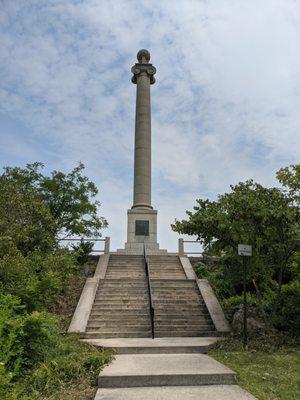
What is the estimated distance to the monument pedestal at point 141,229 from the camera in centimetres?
2497

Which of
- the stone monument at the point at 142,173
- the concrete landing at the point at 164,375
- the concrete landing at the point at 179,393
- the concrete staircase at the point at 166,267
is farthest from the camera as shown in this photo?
the stone monument at the point at 142,173

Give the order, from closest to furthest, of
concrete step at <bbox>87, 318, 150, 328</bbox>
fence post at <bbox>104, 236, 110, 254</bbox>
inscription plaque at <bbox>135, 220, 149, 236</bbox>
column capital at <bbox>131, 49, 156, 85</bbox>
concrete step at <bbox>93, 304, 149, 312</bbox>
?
1. concrete step at <bbox>87, 318, 150, 328</bbox>
2. concrete step at <bbox>93, 304, 149, 312</bbox>
3. fence post at <bbox>104, 236, 110, 254</bbox>
4. inscription plaque at <bbox>135, 220, 149, 236</bbox>
5. column capital at <bbox>131, 49, 156, 85</bbox>

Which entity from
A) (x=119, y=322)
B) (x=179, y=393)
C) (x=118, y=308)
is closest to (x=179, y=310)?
(x=118, y=308)

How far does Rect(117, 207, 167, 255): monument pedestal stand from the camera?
24967 mm

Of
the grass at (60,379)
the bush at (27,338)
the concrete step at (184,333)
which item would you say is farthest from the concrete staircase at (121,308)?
the bush at (27,338)

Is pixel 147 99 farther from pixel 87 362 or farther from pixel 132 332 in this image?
pixel 87 362

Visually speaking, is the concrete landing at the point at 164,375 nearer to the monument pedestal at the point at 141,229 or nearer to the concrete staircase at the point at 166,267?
the concrete staircase at the point at 166,267

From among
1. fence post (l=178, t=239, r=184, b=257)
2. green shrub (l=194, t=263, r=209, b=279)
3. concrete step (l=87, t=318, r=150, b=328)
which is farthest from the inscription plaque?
concrete step (l=87, t=318, r=150, b=328)

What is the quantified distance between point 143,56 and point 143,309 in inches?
923

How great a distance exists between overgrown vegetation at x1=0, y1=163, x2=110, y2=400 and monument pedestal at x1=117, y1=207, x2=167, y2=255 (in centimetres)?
404

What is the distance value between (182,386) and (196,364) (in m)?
1.20

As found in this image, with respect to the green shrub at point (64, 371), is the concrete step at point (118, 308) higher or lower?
higher

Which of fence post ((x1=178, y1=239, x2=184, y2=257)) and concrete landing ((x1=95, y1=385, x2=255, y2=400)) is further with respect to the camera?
fence post ((x1=178, y1=239, x2=184, y2=257))

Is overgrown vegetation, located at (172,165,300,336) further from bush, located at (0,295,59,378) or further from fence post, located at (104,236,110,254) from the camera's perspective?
fence post, located at (104,236,110,254)
